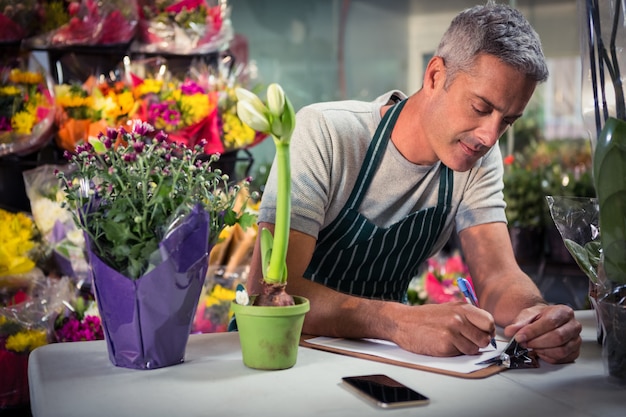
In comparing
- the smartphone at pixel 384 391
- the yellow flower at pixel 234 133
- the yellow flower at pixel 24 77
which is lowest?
the yellow flower at pixel 234 133

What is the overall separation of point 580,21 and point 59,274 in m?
2.39

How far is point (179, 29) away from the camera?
143 inches

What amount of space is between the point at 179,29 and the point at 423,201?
1811 mm

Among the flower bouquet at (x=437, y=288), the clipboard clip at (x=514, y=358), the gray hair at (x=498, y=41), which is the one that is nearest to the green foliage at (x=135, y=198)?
the clipboard clip at (x=514, y=358)

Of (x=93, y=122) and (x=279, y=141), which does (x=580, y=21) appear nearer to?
(x=279, y=141)

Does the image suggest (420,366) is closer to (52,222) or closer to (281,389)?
(281,389)

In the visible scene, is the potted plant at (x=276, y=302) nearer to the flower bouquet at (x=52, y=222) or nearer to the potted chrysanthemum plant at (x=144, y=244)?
the potted chrysanthemum plant at (x=144, y=244)

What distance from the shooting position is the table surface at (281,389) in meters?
1.25

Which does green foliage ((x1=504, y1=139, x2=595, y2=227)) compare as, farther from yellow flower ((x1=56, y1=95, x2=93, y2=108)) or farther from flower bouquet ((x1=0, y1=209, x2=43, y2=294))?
flower bouquet ((x1=0, y1=209, x2=43, y2=294))

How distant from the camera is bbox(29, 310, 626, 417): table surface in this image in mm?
1255

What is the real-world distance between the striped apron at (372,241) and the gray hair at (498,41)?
309 mm

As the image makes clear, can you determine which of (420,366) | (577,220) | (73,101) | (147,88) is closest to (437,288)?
(147,88)

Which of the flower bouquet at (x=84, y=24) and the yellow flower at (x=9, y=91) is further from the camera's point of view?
the flower bouquet at (x=84, y=24)

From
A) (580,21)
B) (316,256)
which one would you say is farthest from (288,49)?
(580,21)
